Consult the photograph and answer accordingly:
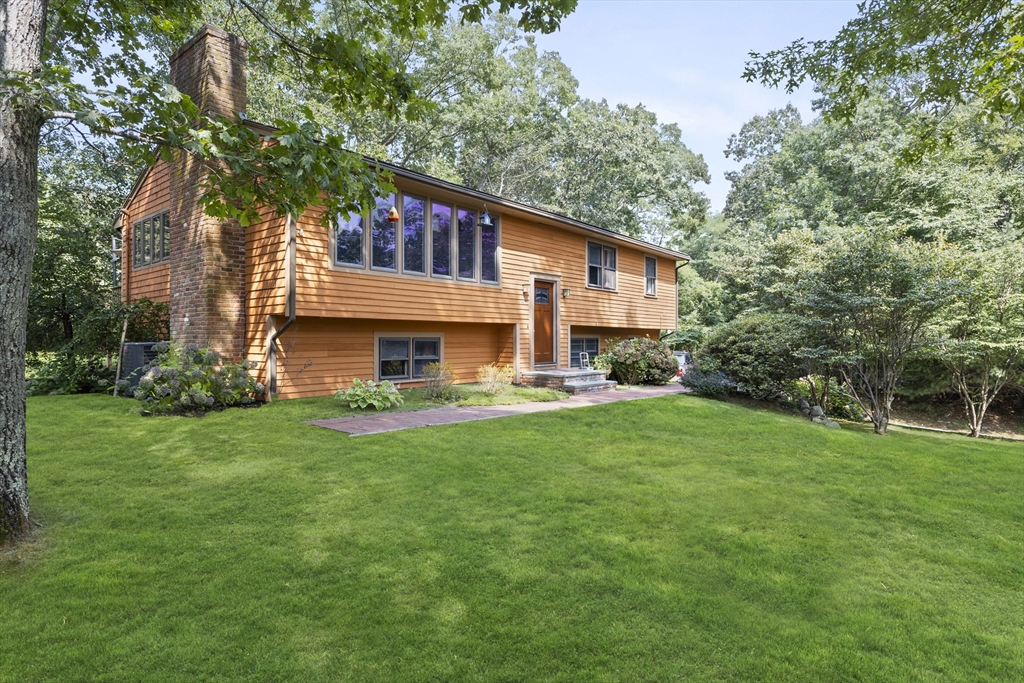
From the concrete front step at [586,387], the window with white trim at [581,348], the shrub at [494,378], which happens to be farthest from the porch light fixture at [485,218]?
the window with white trim at [581,348]

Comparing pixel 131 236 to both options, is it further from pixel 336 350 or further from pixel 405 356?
pixel 405 356

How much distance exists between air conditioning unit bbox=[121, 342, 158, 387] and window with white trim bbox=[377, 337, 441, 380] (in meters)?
4.16

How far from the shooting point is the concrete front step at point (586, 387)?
11.6m

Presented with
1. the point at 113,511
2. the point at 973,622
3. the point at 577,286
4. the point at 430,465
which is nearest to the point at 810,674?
the point at 973,622

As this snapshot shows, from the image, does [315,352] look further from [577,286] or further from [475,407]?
[577,286]

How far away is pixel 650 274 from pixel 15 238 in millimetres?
17085

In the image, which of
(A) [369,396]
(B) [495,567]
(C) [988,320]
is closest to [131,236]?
(A) [369,396]

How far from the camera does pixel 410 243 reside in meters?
10.5

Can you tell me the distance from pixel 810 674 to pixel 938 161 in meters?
22.7

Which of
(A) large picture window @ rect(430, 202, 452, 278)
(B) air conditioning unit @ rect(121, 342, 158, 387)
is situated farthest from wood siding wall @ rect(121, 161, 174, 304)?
(A) large picture window @ rect(430, 202, 452, 278)

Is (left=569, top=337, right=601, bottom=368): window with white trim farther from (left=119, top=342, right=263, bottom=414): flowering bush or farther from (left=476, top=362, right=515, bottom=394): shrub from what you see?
(left=119, top=342, right=263, bottom=414): flowering bush

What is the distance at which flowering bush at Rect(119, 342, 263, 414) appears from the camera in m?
7.40

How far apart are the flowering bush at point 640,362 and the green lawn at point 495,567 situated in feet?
26.4

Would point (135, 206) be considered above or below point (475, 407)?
above
